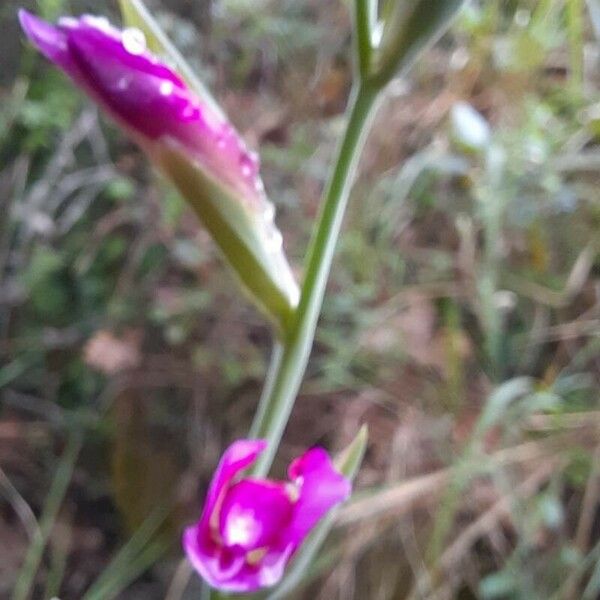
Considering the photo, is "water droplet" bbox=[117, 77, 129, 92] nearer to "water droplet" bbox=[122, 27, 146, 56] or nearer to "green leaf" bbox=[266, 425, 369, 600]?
"water droplet" bbox=[122, 27, 146, 56]

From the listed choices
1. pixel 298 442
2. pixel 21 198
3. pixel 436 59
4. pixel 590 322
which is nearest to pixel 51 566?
pixel 298 442

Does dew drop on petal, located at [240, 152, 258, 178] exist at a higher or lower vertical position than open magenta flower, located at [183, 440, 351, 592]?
higher

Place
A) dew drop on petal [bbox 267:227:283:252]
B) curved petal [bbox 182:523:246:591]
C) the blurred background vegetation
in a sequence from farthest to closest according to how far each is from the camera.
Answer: the blurred background vegetation, dew drop on petal [bbox 267:227:283:252], curved petal [bbox 182:523:246:591]

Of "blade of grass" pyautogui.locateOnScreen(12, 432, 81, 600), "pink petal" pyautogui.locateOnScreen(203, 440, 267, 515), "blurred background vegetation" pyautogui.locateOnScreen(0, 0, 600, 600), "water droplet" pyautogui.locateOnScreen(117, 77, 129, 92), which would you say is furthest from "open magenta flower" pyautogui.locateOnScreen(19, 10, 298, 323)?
"blade of grass" pyautogui.locateOnScreen(12, 432, 81, 600)

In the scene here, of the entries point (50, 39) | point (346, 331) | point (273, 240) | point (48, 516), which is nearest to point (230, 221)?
point (273, 240)

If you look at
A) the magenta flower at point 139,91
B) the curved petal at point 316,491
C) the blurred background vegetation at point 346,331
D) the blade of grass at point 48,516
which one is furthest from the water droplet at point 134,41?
the blade of grass at point 48,516

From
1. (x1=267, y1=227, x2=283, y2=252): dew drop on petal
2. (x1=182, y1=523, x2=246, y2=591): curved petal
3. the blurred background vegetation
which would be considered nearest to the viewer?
(x1=182, y1=523, x2=246, y2=591): curved petal

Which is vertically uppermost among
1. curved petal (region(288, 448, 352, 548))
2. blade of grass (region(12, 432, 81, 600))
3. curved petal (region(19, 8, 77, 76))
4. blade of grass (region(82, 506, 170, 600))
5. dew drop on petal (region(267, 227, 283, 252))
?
curved petal (region(19, 8, 77, 76))
